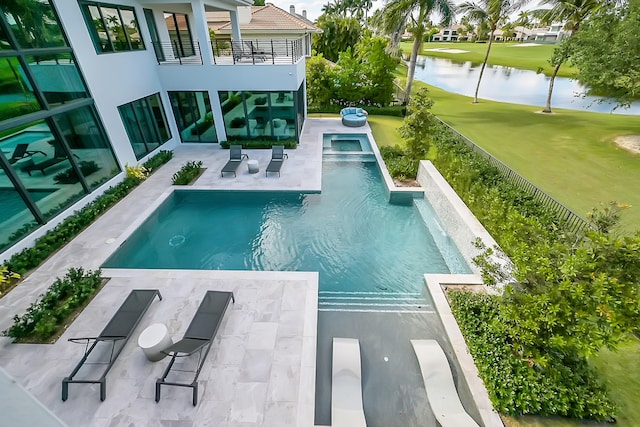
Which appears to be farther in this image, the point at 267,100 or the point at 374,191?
the point at 267,100

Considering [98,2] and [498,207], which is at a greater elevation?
[98,2]

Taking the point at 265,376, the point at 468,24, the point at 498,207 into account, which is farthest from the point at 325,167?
the point at 468,24

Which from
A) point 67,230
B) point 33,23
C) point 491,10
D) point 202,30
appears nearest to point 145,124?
point 202,30

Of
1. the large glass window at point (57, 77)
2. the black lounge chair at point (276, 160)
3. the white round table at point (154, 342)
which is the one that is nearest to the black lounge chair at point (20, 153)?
the large glass window at point (57, 77)

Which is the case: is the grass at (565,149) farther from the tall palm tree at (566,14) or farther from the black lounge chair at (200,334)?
the black lounge chair at (200,334)

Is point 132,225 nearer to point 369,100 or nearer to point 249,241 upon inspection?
point 249,241

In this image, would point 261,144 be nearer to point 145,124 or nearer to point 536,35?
point 145,124
